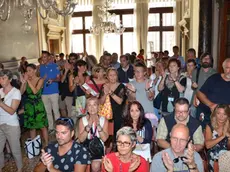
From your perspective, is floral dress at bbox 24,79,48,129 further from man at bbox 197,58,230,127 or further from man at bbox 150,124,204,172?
man at bbox 150,124,204,172

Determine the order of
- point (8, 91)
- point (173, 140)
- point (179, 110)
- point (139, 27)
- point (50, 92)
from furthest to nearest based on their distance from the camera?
point (139, 27), point (50, 92), point (8, 91), point (179, 110), point (173, 140)

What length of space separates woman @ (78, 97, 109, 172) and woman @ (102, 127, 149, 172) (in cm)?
69

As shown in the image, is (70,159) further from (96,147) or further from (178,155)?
(178,155)

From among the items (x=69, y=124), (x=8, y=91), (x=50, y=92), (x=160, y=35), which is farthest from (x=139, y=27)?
(x=69, y=124)

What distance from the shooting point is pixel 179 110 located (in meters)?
2.86

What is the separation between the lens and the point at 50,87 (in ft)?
17.9

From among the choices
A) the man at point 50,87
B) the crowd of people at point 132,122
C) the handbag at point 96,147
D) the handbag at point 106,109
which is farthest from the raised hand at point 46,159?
the man at point 50,87

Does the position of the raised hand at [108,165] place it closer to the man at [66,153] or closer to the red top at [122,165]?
the red top at [122,165]

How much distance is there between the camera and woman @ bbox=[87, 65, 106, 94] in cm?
435

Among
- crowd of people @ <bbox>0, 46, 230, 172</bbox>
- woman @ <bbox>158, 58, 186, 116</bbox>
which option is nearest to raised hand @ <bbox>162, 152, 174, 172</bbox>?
crowd of people @ <bbox>0, 46, 230, 172</bbox>

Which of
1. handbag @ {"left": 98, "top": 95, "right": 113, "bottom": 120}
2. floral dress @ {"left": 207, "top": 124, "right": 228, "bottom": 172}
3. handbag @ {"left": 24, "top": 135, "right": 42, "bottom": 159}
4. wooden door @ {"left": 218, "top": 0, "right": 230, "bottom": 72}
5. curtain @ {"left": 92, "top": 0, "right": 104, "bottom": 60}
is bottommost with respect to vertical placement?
handbag @ {"left": 24, "top": 135, "right": 42, "bottom": 159}

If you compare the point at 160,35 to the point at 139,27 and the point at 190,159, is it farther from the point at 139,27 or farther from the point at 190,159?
the point at 190,159

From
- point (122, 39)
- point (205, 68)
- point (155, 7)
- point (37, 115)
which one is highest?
point (155, 7)

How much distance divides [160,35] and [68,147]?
12.0 meters
